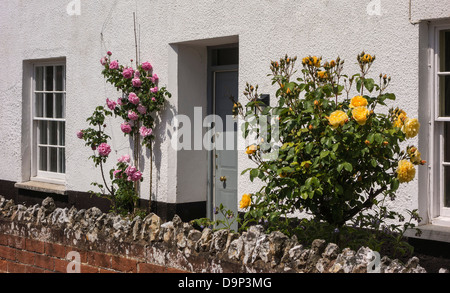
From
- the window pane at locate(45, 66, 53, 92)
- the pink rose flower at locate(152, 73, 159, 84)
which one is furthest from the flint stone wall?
the window pane at locate(45, 66, 53, 92)

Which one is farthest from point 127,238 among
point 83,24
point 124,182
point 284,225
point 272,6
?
point 83,24

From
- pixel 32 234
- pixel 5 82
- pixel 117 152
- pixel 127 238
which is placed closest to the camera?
pixel 127 238

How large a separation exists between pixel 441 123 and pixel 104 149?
4401mm

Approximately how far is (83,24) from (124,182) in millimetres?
2348

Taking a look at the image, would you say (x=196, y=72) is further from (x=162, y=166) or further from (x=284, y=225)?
(x=284, y=225)

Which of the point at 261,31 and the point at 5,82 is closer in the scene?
the point at 261,31

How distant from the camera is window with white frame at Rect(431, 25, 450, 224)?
5.65 meters

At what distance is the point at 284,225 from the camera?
4430mm

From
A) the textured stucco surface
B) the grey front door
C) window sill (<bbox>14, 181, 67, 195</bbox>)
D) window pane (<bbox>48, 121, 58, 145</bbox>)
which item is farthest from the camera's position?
window pane (<bbox>48, 121, 58, 145</bbox>)

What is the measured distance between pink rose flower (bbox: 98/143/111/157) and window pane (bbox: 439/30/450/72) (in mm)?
4448

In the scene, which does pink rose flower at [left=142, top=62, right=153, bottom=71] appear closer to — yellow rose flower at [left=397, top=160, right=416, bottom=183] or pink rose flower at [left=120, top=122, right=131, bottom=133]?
pink rose flower at [left=120, top=122, right=131, bottom=133]

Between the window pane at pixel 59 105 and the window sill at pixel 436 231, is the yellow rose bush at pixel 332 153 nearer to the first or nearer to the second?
the window sill at pixel 436 231
